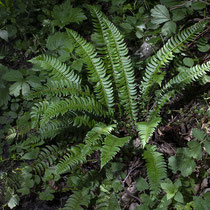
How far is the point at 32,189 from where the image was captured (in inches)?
116

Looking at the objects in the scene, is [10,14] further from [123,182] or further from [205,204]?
[205,204]

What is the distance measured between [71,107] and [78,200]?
3.21 feet

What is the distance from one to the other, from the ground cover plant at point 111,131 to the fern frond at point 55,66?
0.04ft

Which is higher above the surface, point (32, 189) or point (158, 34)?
point (158, 34)

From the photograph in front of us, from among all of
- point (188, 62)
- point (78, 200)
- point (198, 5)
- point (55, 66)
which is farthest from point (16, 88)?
point (198, 5)

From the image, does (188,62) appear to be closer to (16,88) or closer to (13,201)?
(16,88)

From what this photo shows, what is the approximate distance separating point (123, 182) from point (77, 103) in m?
0.98

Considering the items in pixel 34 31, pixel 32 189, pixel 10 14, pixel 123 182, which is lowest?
pixel 32 189

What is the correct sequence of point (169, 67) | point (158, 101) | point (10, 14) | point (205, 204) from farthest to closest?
point (10, 14) → point (169, 67) → point (158, 101) → point (205, 204)

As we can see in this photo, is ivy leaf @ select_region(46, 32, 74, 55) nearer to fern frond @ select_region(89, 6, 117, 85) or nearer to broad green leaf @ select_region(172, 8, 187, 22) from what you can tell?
fern frond @ select_region(89, 6, 117, 85)

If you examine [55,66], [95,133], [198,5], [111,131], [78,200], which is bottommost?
[78,200]

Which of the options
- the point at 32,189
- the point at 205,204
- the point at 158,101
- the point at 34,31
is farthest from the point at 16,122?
the point at 205,204

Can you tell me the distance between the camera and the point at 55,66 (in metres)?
2.78

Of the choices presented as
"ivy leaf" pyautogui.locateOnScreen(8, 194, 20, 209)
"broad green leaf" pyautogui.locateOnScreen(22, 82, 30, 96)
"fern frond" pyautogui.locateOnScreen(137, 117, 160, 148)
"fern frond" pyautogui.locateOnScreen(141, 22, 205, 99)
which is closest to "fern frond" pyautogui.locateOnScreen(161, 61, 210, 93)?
"fern frond" pyautogui.locateOnScreen(141, 22, 205, 99)
